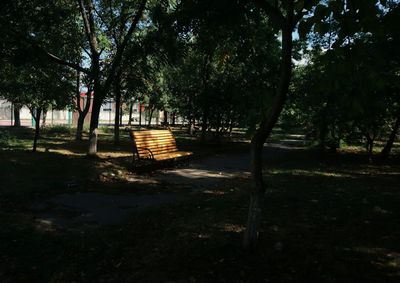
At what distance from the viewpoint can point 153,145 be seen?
40.3 feet

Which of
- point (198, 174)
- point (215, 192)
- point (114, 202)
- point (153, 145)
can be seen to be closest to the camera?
point (114, 202)

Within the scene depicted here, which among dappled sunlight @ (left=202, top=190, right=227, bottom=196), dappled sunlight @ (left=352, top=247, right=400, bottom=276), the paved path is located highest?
dappled sunlight @ (left=352, top=247, right=400, bottom=276)

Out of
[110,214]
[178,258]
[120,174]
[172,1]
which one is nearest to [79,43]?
[172,1]

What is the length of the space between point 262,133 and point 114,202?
419 cm

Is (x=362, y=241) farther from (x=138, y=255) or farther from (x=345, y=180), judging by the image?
(x=345, y=180)

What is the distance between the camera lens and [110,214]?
264 inches

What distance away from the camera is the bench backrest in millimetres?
11501

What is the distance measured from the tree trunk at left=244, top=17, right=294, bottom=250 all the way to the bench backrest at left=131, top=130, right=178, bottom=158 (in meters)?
7.23

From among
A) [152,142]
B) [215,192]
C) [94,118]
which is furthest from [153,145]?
[215,192]

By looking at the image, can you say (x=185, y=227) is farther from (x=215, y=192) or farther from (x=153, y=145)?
(x=153, y=145)

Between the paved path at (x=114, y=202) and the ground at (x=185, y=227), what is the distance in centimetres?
2

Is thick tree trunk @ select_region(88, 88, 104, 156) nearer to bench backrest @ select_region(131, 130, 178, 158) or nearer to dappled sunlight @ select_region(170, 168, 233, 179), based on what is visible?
bench backrest @ select_region(131, 130, 178, 158)

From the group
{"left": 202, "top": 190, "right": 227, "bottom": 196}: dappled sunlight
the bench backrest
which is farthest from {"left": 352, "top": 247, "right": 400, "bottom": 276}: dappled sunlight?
the bench backrest

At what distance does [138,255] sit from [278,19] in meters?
3.13
